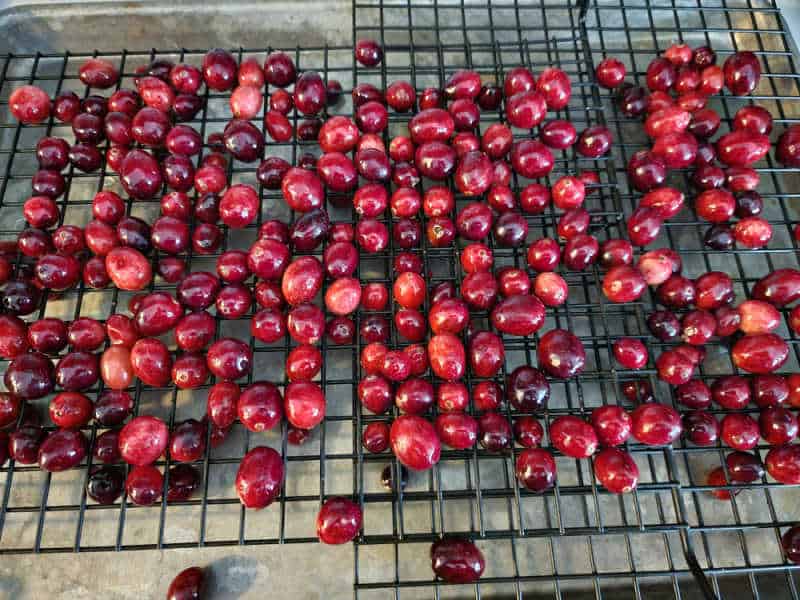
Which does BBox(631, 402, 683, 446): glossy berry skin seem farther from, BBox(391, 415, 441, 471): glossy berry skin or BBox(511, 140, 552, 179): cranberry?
BBox(511, 140, 552, 179): cranberry

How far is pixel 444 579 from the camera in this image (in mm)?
982

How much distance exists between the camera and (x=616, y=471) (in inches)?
40.3

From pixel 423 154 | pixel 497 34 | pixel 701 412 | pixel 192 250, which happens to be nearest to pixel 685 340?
pixel 701 412

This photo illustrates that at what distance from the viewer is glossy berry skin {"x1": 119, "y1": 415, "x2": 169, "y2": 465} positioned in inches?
40.3

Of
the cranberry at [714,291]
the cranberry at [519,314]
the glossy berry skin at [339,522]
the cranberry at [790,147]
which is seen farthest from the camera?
the cranberry at [790,147]

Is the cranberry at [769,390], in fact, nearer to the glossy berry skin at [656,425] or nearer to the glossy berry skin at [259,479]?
the glossy berry skin at [656,425]

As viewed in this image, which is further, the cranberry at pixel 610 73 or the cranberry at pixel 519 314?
the cranberry at pixel 610 73

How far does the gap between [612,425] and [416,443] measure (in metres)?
0.40

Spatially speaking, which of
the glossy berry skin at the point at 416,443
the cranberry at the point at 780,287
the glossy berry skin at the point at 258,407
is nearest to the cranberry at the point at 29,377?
the glossy berry skin at the point at 258,407

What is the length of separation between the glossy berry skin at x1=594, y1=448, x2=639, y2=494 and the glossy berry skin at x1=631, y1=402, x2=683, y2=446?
54mm

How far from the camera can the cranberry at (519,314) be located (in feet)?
3.54

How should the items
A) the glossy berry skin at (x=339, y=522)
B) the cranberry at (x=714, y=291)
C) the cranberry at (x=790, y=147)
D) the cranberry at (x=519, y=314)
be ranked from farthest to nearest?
the cranberry at (x=790, y=147)
the cranberry at (x=714, y=291)
the cranberry at (x=519, y=314)
the glossy berry skin at (x=339, y=522)

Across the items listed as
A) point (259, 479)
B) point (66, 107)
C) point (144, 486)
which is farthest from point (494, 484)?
point (66, 107)

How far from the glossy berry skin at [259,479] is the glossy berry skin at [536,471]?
0.47m
